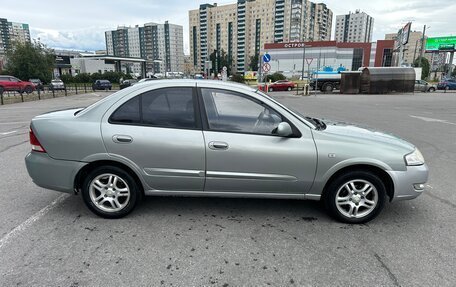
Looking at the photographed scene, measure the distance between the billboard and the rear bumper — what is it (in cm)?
8295

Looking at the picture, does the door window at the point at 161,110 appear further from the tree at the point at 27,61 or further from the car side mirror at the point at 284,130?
the tree at the point at 27,61

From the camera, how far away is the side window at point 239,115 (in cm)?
346

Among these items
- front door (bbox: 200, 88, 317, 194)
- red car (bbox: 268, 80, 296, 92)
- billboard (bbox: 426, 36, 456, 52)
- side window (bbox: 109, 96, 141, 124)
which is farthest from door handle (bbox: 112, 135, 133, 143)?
billboard (bbox: 426, 36, 456, 52)

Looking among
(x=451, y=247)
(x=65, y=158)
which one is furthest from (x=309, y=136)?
(x=65, y=158)

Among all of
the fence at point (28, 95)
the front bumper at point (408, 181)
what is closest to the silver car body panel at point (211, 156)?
the front bumper at point (408, 181)

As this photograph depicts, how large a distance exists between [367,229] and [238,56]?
15341cm

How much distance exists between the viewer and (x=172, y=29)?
12744cm

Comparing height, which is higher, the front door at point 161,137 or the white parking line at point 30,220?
the front door at point 161,137

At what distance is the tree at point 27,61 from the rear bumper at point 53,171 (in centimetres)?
5153

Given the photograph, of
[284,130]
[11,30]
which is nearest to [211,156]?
[284,130]

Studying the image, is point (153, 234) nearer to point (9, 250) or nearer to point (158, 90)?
point (9, 250)

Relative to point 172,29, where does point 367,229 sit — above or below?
below

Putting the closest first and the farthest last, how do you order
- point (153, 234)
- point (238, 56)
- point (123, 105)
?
point (153, 234), point (123, 105), point (238, 56)

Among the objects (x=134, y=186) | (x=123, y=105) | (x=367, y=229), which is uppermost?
(x=123, y=105)
